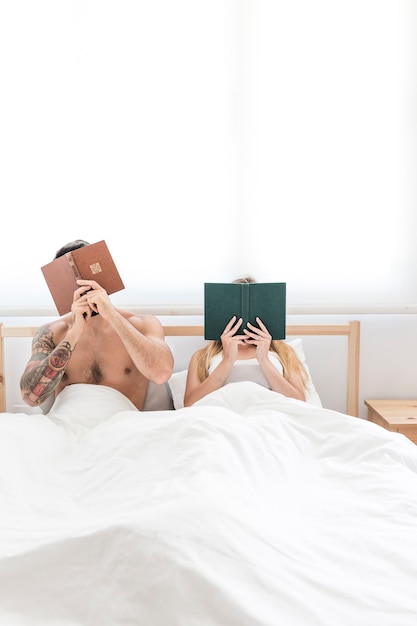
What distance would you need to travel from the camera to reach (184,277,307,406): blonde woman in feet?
6.49

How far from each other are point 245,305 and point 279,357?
0.26 m

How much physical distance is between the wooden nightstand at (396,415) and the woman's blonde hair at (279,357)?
1.02ft

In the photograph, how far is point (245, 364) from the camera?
2057 millimetres

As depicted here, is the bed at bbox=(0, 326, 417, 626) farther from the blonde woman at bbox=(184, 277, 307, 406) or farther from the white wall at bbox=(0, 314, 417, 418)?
the white wall at bbox=(0, 314, 417, 418)

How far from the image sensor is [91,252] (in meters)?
1.87

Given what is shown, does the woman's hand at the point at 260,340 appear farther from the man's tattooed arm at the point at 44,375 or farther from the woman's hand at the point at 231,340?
the man's tattooed arm at the point at 44,375

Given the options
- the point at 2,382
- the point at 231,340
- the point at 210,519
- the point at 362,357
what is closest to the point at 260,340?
the point at 231,340

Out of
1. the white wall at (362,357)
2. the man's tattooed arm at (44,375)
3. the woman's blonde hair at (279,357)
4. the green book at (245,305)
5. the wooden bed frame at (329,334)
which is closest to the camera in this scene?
the man's tattooed arm at (44,375)

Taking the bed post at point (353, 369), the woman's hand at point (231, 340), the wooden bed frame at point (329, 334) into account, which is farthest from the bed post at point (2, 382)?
the bed post at point (353, 369)

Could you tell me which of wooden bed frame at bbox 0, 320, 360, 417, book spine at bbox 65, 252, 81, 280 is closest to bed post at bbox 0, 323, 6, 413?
wooden bed frame at bbox 0, 320, 360, 417

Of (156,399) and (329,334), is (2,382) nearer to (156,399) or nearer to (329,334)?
(156,399)

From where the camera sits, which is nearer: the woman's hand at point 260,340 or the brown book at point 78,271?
the brown book at point 78,271

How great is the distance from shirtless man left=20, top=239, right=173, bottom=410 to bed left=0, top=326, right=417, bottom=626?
0.23 meters

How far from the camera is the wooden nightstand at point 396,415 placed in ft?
6.51
